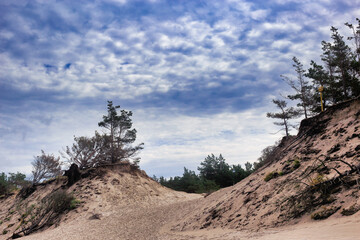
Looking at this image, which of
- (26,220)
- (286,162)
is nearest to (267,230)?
(286,162)

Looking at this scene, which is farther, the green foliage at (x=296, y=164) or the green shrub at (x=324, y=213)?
the green foliage at (x=296, y=164)

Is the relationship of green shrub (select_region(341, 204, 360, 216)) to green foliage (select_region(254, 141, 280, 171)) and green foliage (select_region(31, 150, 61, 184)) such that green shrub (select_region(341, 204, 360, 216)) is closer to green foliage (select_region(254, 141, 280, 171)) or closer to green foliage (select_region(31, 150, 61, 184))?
green foliage (select_region(254, 141, 280, 171))

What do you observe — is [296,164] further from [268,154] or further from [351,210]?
[268,154]

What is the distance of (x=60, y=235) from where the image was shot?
18.6m

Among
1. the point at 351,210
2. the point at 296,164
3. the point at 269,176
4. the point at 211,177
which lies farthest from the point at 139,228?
the point at 211,177

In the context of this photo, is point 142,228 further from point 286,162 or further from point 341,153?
point 341,153

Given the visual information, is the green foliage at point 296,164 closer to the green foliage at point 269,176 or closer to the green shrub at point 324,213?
the green foliage at point 269,176

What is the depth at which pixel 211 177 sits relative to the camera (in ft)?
162

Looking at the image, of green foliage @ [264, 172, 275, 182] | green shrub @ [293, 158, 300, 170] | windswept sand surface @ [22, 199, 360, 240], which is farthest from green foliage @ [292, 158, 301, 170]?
windswept sand surface @ [22, 199, 360, 240]

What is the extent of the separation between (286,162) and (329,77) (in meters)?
23.7

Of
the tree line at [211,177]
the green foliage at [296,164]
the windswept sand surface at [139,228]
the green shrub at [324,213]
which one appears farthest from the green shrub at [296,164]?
the tree line at [211,177]

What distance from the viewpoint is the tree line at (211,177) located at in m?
40.8

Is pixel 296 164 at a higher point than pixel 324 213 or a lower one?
higher

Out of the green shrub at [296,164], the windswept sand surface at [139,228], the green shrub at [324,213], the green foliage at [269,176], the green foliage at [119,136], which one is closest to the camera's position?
the green shrub at [324,213]
